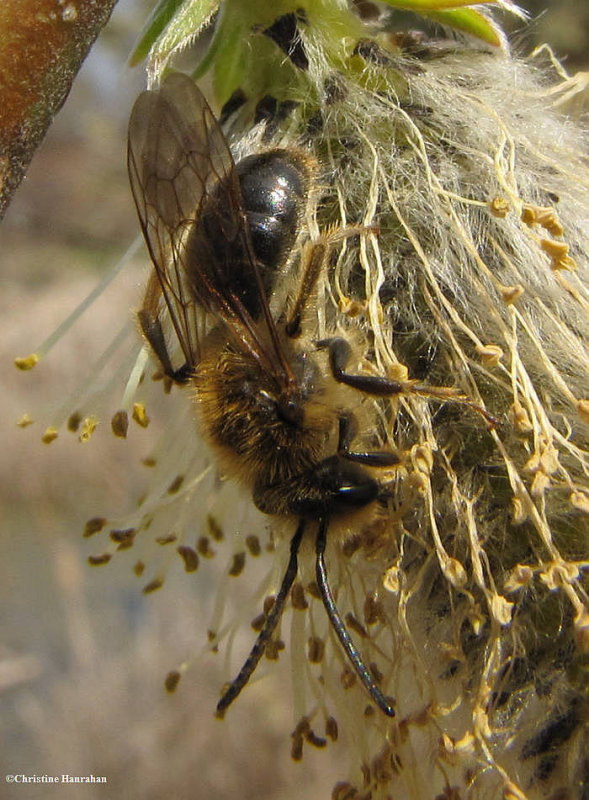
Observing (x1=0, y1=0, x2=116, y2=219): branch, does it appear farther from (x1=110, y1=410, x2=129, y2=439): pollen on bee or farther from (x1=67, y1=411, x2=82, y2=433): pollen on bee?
(x1=67, y1=411, x2=82, y2=433): pollen on bee

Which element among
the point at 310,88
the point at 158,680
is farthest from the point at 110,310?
the point at 310,88

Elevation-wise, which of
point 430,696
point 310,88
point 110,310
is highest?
point 310,88

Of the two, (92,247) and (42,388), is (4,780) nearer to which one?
(42,388)

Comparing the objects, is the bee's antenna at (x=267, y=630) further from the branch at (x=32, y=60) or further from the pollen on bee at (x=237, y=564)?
the branch at (x=32, y=60)

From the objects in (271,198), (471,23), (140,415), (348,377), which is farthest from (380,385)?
(471,23)

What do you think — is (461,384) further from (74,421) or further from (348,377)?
(74,421)

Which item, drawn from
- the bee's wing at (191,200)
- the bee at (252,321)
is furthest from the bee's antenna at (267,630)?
the bee's wing at (191,200)
